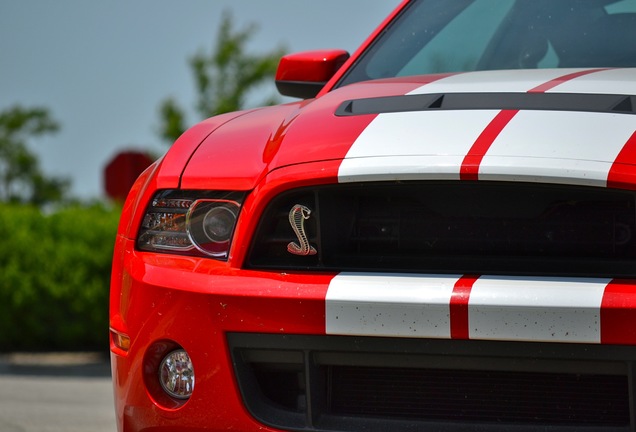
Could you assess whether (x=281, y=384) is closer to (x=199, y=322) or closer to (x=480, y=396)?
(x=199, y=322)

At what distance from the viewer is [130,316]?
276cm

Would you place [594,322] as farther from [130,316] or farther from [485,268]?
[130,316]

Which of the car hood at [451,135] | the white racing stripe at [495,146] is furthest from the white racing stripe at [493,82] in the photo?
the white racing stripe at [495,146]

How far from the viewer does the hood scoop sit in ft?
8.96

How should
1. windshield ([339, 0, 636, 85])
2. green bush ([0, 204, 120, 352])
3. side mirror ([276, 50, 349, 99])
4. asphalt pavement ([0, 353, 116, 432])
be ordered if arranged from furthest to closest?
green bush ([0, 204, 120, 352]) → asphalt pavement ([0, 353, 116, 432]) → side mirror ([276, 50, 349, 99]) → windshield ([339, 0, 636, 85])

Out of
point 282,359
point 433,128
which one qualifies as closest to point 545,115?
point 433,128

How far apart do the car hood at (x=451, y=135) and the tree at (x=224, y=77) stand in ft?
72.3

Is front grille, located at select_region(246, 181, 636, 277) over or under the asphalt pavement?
over

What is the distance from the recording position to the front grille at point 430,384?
8.03 feet

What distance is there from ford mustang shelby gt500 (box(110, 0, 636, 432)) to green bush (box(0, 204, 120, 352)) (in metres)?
7.94

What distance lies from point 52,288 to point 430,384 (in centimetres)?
844

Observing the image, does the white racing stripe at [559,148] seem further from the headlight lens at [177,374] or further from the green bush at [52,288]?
the green bush at [52,288]

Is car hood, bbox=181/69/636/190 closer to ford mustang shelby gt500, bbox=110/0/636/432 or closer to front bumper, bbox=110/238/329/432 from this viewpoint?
ford mustang shelby gt500, bbox=110/0/636/432

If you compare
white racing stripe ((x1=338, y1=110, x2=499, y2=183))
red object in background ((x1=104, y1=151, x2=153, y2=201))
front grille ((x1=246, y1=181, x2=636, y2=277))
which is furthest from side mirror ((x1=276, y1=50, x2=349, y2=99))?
red object in background ((x1=104, y1=151, x2=153, y2=201))
